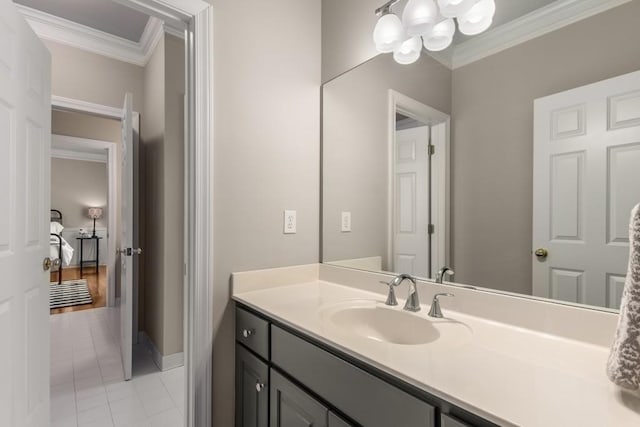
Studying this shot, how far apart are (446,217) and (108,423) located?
2118 mm

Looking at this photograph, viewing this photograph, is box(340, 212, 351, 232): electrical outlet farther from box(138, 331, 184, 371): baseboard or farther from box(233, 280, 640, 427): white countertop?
box(138, 331, 184, 371): baseboard

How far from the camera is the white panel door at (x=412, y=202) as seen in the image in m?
1.27

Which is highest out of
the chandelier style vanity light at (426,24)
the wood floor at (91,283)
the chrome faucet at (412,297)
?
the chandelier style vanity light at (426,24)

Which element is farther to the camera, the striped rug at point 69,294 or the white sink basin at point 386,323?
the striped rug at point 69,294

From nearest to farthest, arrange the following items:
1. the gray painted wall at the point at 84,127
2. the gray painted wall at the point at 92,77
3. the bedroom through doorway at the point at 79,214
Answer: the gray painted wall at the point at 92,77 < the gray painted wall at the point at 84,127 < the bedroom through doorway at the point at 79,214

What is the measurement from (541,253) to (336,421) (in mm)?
791

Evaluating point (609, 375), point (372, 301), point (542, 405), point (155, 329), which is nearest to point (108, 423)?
point (155, 329)

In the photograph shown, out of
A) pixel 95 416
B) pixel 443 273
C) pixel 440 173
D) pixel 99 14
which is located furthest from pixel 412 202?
pixel 99 14

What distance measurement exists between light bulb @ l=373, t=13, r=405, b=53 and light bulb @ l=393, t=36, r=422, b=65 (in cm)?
2

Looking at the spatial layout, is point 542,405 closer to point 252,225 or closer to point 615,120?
point 615,120

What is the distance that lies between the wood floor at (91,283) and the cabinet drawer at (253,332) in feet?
11.8

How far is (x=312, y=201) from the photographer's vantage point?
164 cm

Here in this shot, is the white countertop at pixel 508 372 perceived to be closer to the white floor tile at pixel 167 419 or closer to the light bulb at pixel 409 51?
the light bulb at pixel 409 51

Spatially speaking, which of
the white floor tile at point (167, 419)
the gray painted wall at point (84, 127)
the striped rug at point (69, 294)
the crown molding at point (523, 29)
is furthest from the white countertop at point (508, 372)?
the striped rug at point (69, 294)
